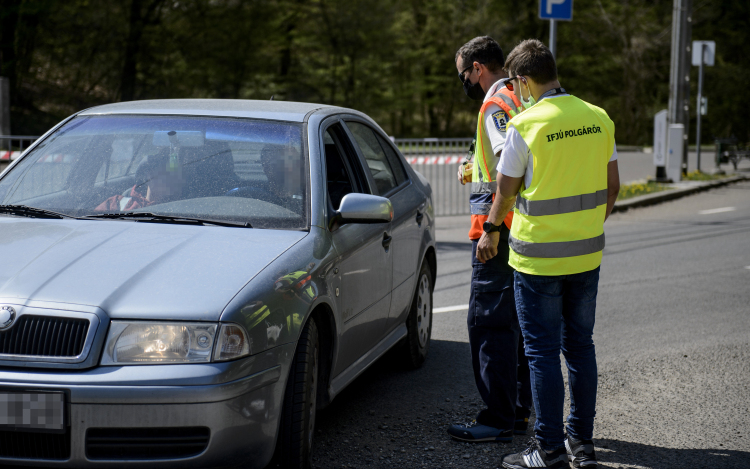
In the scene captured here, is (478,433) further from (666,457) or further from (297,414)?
(297,414)

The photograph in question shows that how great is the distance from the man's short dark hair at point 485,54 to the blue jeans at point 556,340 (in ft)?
Answer: 3.85

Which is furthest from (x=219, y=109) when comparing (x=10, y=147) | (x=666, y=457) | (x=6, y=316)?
(x=10, y=147)

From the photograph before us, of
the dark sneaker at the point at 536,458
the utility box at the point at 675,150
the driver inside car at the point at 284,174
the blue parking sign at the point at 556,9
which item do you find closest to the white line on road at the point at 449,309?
the dark sneaker at the point at 536,458

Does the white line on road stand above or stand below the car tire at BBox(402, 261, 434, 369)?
below

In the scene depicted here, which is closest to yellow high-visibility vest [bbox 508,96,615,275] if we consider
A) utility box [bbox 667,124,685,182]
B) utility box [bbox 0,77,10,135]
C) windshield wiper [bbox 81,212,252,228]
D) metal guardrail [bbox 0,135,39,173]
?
windshield wiper [bbox 81,212,252,228]

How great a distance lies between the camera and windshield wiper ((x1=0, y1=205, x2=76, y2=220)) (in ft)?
12.0

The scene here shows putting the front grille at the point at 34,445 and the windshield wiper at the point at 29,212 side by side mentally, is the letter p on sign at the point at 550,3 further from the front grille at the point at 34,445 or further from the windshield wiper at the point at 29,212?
the front grille at the point at 34,445

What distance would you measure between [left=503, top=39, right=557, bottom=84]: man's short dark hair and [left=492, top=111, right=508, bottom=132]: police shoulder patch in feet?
0.98

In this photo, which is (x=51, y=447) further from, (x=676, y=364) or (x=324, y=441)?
(x=676, y=364)

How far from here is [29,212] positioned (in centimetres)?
371

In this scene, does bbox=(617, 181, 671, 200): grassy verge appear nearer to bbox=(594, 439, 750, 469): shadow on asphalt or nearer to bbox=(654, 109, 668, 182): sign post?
bbox=(654, 109, 668, 182): sign post

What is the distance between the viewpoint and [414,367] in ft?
17.3

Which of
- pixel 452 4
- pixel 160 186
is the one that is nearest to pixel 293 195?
pixel 160 186

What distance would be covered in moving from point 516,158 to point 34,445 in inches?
84.4
